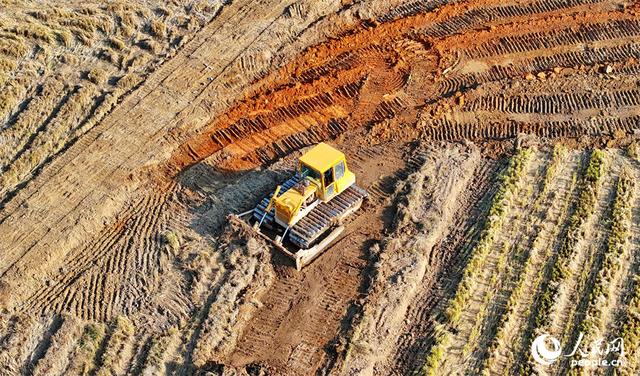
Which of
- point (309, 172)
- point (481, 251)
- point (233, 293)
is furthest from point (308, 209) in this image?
point (481, 251)

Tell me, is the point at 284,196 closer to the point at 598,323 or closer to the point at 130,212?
the point at 130,212

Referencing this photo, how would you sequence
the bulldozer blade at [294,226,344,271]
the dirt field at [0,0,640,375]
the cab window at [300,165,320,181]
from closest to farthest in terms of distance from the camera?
the dirt field at [0,0,640,375], the bulldozer blade at [294,226,344,271], the cab window at [300,165,320,181]

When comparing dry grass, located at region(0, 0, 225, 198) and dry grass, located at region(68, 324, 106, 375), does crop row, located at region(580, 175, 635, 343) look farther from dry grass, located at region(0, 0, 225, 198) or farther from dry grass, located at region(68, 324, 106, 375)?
dry grass, located at region(0, 0, 225, 198)

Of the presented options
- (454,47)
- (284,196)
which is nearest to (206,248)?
(284,196)

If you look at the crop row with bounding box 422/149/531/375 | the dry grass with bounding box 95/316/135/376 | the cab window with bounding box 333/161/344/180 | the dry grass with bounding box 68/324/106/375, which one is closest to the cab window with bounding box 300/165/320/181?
the cab window with bounding box 333/161/344/180

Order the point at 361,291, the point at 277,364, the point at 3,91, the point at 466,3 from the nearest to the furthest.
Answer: the point at 277,364 < the point at 361,291 < the point at 3,91 < the point at 466,3

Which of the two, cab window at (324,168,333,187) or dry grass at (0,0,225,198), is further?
dry grass at (0,0,225,198)

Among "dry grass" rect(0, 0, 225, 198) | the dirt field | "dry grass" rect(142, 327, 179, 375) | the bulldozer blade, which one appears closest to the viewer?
"dry grass" rect(142, 327, 179, 375)

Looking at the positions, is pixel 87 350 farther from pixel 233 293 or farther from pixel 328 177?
pixel 328 177
